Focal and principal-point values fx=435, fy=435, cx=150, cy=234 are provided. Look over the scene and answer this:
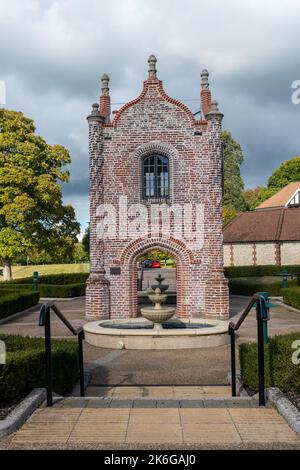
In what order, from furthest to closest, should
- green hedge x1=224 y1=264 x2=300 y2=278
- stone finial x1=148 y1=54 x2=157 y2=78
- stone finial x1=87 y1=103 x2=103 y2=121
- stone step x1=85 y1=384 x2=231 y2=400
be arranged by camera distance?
green hedge x1=224 y1=264 x2=300 y2=278 → stone finial x1=148 y1=54 x2=157 y2=78 → stone finial x1=87 y1=103 x2=103 y2=121 → stone step x1=85 y1=384 x2=231 y2=400

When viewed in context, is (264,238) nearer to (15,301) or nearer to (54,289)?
(54,289)

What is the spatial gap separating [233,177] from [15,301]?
148 ft

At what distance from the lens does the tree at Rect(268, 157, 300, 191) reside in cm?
5975

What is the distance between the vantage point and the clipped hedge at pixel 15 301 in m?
18.3

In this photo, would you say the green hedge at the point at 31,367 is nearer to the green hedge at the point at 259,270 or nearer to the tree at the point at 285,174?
the green hedge at the point at 259,270

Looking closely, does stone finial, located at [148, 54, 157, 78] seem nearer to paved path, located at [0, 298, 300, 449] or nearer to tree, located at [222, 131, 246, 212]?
paved path, located at [0, 298, 300, 449]

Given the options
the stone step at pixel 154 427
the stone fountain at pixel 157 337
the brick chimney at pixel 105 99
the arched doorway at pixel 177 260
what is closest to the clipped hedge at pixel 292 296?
the arched doorway at pixel 177 260

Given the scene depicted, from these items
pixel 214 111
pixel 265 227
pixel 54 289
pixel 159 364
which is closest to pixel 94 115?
pixel 214 111

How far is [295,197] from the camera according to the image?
49.7m

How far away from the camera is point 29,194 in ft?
87.7

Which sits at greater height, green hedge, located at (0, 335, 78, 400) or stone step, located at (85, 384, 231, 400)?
green hedge, located at (0, 335, 78, 400)

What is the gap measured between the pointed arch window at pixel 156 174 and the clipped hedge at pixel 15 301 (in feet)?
24.8

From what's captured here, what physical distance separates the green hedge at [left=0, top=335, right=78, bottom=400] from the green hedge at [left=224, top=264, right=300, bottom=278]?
91.8 ft

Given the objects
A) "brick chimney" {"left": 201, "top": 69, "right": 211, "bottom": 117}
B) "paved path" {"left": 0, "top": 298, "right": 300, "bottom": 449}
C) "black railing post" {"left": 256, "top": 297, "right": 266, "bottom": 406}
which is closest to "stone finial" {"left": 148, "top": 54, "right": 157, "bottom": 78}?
"brick chimney" {"left": 201, "top": 69, "right": 211, "bottom": 117}
